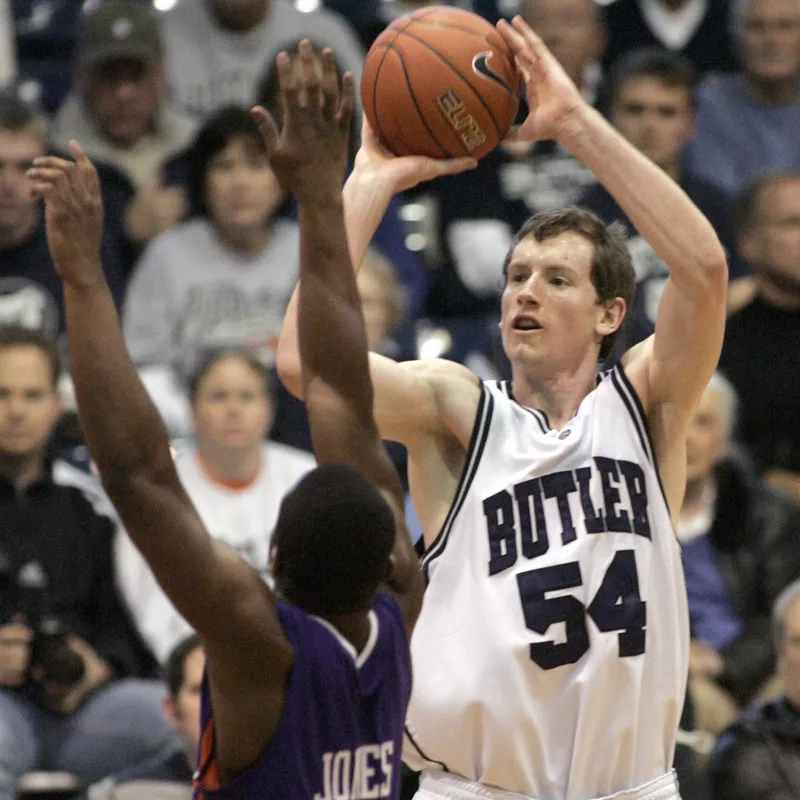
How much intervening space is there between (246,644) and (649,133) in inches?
213

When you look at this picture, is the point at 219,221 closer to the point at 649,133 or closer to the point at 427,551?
the point at 649,133

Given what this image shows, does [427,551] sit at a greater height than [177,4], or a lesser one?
lesser

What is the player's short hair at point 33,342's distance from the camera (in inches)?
255

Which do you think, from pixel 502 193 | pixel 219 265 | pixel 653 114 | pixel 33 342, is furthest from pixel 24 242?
pixel 653 114

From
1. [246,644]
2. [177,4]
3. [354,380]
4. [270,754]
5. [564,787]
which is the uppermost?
[177,4]

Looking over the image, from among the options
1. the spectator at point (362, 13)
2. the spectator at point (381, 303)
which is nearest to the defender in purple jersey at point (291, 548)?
the spectator at point (381, 303)

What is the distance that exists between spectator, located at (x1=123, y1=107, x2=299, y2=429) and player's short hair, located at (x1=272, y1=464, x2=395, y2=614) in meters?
4.36

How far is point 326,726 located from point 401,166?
157 cm

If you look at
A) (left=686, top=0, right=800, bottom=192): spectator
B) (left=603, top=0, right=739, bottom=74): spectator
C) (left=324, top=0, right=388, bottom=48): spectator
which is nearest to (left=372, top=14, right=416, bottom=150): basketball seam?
(left=686, top=0, right=800, bottom=192): spectator

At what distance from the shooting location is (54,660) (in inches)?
236

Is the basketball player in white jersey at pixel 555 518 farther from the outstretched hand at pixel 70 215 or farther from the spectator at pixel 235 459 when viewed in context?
the spectator at pixel 235 459

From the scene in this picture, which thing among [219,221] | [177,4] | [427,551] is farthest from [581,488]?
[177,4]

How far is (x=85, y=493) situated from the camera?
6535 mm

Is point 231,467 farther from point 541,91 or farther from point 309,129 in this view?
point 309,129
